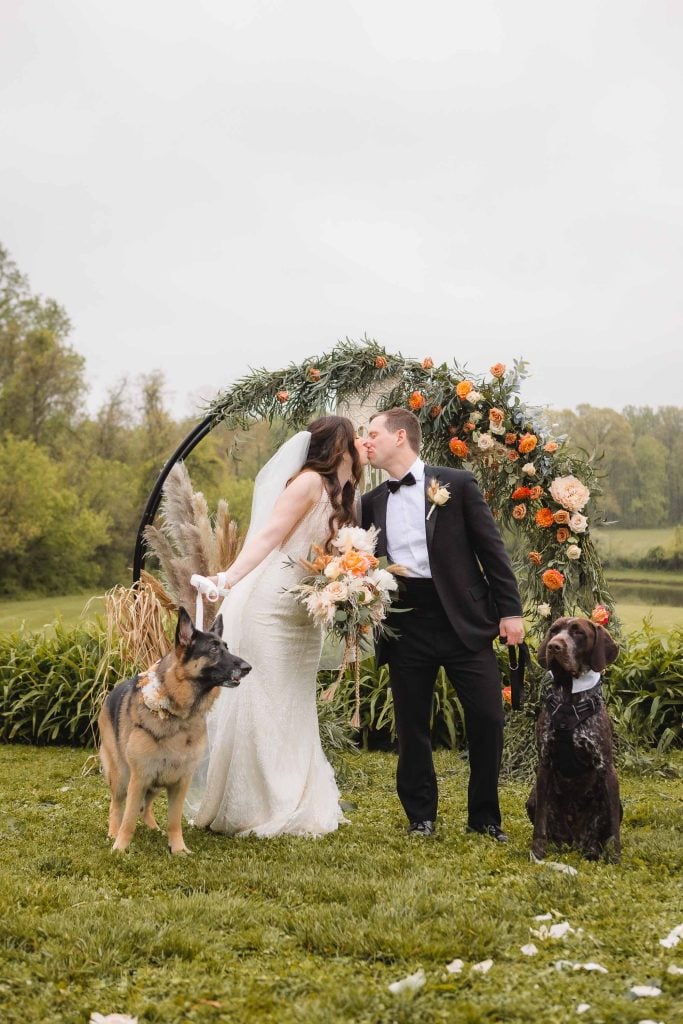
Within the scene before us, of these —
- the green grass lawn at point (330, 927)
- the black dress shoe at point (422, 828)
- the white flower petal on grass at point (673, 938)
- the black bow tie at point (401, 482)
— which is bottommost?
the black dress shoe at point (422, 828)

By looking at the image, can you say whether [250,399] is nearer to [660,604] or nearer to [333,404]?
[333,404]

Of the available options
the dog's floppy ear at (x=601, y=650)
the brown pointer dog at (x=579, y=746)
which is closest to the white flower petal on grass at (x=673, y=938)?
the brown pointer dog at (x=579, y=746)

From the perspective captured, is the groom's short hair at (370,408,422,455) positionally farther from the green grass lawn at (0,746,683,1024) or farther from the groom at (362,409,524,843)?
the green grass lawn at (0,746,683,1024)

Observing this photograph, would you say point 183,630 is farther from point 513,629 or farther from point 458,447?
point 458,447

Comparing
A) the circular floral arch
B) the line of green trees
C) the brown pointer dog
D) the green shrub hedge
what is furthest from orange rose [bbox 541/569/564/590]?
the line of green trees

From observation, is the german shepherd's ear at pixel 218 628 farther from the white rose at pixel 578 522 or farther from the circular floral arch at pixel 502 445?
the white rose at pixel 578 522

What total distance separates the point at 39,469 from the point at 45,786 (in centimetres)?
1503

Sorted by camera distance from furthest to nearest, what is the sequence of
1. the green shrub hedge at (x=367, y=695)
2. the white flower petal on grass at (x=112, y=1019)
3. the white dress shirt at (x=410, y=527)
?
the green shrub hedge at (x=367, y=695) < the white dress shirt at (x=410, y=527) < the white flower petal on grass at (x=112, y=1019)

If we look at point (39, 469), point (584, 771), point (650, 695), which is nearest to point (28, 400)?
point (39, 469)

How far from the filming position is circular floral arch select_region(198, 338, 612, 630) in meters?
6.29

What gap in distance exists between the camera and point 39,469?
67.9 ft

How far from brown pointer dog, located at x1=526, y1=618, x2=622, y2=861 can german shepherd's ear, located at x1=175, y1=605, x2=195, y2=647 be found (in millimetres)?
1581

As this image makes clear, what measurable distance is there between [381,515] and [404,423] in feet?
1.55

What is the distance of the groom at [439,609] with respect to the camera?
4.53 meters
